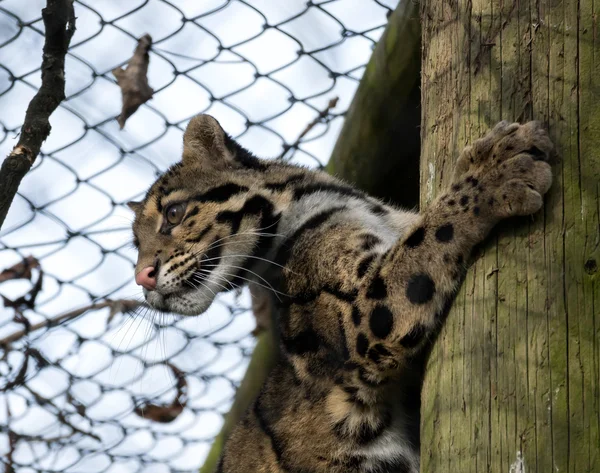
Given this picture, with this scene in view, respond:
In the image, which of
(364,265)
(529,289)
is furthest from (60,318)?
(529,289)

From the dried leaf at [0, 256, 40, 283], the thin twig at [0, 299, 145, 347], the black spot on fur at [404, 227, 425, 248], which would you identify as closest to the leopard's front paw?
the black spot on fur at [404, 227, 425, 248]

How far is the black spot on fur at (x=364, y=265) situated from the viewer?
2738 millimetres

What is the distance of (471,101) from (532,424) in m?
0.90

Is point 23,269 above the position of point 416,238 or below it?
above

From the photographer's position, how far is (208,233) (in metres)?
3.33

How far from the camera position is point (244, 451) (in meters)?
3.24

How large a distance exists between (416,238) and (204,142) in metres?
1.40

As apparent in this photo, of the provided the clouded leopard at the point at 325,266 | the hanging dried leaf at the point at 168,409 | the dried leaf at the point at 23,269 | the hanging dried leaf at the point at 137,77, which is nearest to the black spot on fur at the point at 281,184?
the clouded leopard at the point at 325,266

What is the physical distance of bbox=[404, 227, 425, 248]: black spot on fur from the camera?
255 cm

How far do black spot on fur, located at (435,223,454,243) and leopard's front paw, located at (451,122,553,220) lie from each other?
0.07 m

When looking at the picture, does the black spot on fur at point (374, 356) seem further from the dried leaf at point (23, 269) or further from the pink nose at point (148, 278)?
the dried leaf at point (23, 269)

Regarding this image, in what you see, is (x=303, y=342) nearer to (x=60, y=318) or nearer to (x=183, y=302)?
(x=183, y=302)

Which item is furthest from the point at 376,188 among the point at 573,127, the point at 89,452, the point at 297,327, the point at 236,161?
the point at 89,452

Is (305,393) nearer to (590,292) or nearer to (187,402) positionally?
(590,292)
